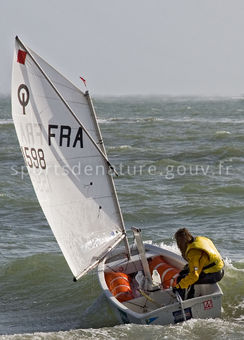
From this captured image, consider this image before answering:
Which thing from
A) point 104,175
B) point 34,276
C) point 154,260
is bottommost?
point 34,276

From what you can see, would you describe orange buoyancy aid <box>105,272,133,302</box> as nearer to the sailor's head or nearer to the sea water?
the sea water

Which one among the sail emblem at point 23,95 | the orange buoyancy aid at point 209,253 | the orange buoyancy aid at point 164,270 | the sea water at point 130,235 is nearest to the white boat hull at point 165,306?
the sea water at point 130,235

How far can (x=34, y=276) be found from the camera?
12.8 metres

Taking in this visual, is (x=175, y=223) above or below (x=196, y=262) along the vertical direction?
below

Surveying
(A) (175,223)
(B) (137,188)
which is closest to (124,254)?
(A) (175,223)

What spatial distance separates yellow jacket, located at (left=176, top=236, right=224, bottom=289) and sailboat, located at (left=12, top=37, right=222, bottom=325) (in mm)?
262

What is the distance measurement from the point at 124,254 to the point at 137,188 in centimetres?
948

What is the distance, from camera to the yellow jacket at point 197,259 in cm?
903

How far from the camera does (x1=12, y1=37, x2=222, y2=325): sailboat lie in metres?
9.02

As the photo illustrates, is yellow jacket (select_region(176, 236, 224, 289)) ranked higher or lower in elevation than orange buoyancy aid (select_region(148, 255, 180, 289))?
higher

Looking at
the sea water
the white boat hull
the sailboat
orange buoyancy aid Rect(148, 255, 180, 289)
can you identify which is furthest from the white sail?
the sea water

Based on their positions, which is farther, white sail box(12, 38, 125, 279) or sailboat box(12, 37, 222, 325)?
white sail box(12, 38, 125, 279)

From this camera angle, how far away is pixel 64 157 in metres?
9.62

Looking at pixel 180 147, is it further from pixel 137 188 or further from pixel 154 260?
→ pixel 154 260
